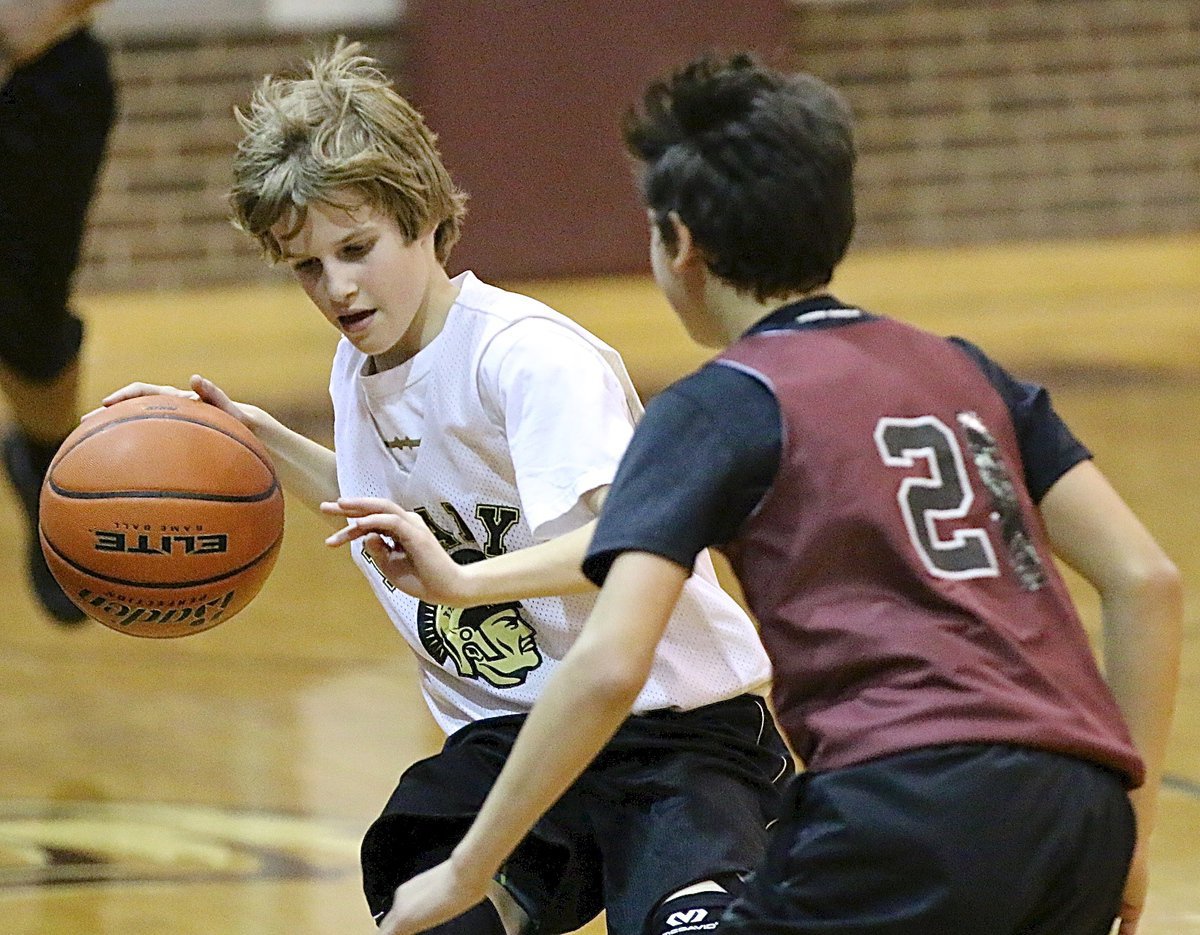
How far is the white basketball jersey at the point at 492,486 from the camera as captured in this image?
6.97 ft

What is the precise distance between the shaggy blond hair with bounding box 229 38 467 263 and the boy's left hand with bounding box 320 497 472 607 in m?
0.43

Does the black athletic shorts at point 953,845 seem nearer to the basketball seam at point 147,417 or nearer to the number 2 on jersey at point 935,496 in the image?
the number 2 on jersey at point 935,496

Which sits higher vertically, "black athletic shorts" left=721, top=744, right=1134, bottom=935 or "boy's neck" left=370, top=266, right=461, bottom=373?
"boy's neck" left=370, top=266, right=461, bottom=373

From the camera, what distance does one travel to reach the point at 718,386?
1.59 metres

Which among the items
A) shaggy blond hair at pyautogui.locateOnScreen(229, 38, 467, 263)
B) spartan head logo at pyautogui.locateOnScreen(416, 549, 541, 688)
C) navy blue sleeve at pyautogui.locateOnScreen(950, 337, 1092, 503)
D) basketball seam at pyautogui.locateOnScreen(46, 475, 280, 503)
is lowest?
spartan head logo at pyautogui.locateOnScreen(416, 549, 541, 688)

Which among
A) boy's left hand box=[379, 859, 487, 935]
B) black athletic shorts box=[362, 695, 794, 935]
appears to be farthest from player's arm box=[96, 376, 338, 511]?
boy's left hand box=[379, 859, 487, 935]

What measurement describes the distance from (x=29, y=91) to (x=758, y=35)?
5.47 m

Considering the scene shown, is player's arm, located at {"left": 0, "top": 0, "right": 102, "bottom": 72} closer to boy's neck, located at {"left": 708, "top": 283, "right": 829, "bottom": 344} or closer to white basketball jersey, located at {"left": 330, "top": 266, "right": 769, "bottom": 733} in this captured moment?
white basketball jersey, located at {"left": 330, "top": 266, "right": 769, "bottom": 733}

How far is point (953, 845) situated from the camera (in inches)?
60.7

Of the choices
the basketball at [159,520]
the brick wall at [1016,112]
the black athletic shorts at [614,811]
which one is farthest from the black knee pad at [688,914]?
the brick wall at [1016,112]

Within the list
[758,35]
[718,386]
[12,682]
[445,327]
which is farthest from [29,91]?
[758,35]

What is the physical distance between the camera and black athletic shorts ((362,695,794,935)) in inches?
83.7

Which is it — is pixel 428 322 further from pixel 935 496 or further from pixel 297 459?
pixel 935 496

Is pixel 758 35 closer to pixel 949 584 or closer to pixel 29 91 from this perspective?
pixel 29 91
